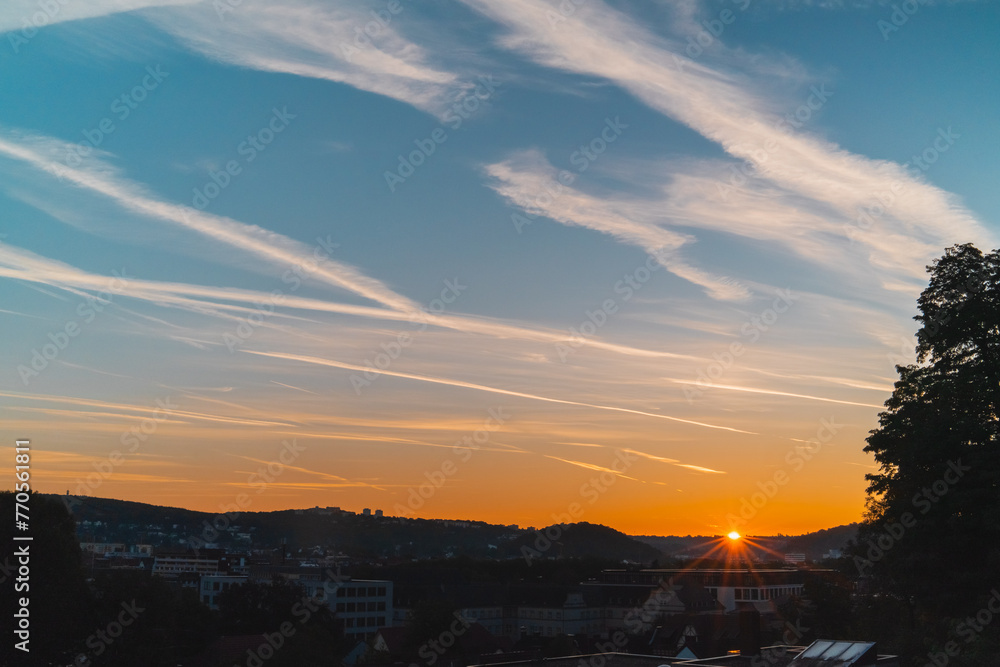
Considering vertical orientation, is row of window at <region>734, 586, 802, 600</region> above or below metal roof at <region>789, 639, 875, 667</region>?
below

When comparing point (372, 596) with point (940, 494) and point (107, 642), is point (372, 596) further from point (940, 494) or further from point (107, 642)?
point (940, 494)

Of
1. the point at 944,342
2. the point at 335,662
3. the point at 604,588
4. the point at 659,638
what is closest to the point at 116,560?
the point at 604,588

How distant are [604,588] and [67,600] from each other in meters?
105

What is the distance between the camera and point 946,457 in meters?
31.1

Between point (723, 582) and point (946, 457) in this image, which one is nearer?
point (946, 457)

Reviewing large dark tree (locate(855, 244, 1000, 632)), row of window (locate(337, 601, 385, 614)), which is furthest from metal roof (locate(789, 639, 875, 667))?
row of window (locate(337, 601, 385, 614))

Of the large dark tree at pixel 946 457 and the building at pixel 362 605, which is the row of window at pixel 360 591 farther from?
the large dark tree at pixel 946 457

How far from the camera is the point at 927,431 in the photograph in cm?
3088

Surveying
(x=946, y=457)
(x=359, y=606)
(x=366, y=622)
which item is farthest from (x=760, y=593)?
(x=946, y=457)

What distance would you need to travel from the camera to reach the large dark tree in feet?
98.7

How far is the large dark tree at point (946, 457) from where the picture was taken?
30.1 m

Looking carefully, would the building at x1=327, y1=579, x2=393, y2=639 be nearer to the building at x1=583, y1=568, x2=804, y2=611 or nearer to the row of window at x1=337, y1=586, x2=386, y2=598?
the row of window at x1=337, y1=586, x2=386, y2=598

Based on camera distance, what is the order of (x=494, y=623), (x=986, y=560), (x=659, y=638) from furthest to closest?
1. (x=494, y=623)
2. (x=659, y=638)
3. (x=986, y=560)

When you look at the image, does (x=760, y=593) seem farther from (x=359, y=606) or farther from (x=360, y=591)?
(x=359, y=606)
